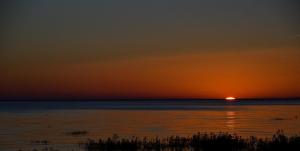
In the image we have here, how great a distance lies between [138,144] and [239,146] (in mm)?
6190

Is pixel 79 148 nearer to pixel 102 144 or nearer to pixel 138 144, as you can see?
pixel 102 144

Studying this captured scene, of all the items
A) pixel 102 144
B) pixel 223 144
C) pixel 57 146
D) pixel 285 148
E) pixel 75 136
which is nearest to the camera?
pixel 285 148

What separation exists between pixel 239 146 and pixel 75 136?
1587 centimetres

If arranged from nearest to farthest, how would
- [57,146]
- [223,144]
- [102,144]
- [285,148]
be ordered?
[285,148], [223,144], [102,144], [57,146]

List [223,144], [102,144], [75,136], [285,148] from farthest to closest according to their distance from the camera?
1. [75,136]
2. [102,144]
3. [223,144]
4. [285,148]

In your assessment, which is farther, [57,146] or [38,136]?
[38,136]

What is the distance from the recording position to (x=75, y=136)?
126 feet

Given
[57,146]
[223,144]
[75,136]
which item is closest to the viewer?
[223,144]

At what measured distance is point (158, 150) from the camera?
92.6ft

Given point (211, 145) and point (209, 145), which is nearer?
point (211, 145)

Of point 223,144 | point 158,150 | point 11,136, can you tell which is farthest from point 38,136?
point 223,144

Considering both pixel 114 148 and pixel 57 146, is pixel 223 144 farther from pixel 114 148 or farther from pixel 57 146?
pixel 57 146

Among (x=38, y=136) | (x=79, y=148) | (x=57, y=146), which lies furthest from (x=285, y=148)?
(x=38, y=136)

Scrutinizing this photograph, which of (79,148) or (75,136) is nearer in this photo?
(79,148)
